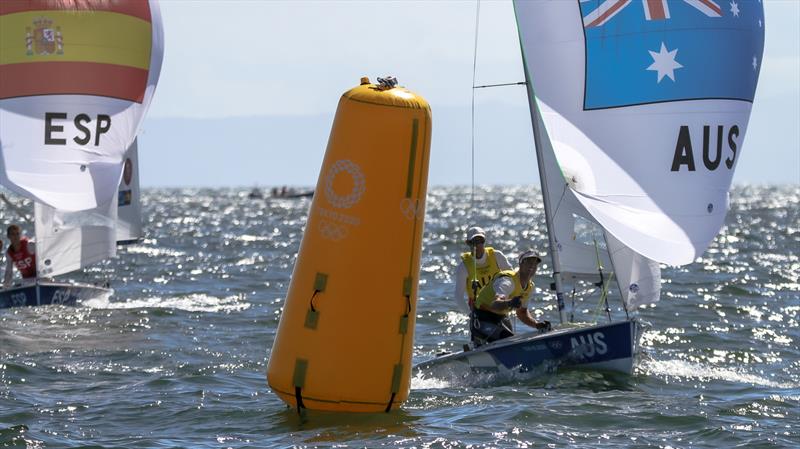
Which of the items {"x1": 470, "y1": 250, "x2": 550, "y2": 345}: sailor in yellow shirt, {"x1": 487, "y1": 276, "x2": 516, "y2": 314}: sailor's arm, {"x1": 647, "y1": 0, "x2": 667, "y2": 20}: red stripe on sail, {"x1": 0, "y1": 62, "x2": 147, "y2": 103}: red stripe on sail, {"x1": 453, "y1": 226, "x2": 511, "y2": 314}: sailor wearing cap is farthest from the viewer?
{"x1": 0, "y1": 62, "x2": 147, "y2": 103}: red stripe on sail

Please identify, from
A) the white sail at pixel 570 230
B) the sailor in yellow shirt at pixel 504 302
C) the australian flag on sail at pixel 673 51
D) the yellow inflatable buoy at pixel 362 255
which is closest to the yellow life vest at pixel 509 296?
the sailor in yellow shirt at pixel 504 302

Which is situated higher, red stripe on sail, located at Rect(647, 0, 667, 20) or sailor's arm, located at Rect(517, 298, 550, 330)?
→ red stripe on sail, located at Rect(647, 0, 667, 20)

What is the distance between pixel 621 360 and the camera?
12672mm

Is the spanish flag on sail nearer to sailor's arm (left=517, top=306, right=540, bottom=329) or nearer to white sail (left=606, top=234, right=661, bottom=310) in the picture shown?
white sail (left=606, top=234, right=661, bottom=310)

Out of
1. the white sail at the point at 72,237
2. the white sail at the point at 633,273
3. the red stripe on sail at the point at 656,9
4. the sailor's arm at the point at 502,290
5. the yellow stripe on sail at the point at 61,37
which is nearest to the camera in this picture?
the sailor's arm at the point at 502,290

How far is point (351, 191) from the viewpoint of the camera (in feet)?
31.8

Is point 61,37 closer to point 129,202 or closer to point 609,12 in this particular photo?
point 129,202

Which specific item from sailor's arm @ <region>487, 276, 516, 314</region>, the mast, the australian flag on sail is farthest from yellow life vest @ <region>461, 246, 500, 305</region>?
the australian flag on sail

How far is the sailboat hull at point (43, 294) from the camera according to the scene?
736 inches

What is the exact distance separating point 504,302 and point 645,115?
237 cm

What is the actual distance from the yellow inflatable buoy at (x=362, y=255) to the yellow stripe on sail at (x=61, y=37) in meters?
10.8

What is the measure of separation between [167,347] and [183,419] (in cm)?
488

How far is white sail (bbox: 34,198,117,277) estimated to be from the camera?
20297 mm

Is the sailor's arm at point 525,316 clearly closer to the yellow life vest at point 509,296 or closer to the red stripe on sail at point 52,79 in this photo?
the yellow life vest at point 509,296
